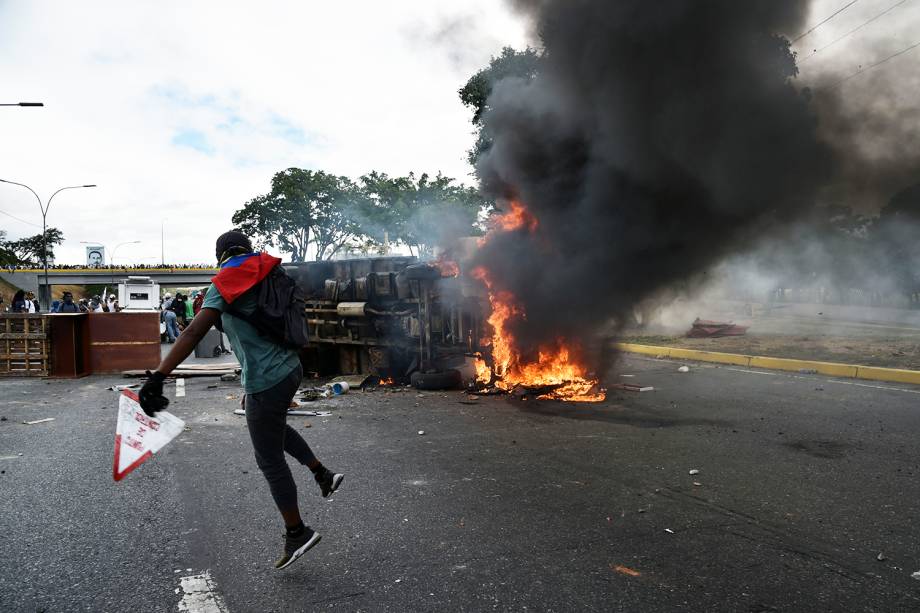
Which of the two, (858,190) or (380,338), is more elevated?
(858,190)

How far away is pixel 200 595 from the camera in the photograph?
2.91 metres

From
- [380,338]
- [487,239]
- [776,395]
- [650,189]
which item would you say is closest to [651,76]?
[650,189]

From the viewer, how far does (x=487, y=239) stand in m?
9.49

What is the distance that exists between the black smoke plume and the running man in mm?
6105

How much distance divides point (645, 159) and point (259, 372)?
716 cm

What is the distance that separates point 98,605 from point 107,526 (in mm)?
1110

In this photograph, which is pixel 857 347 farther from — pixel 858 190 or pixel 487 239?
pixel 487 239

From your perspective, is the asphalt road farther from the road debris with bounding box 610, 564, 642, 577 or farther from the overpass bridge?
the overpass bridge

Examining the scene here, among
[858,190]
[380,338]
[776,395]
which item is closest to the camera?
[776,395]

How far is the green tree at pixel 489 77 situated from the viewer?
40.6ft

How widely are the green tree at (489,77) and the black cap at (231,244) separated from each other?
8.22m

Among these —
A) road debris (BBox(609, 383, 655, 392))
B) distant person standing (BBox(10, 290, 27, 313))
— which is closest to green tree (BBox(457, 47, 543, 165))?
road debris (BBox(609, 383, 655, 392))

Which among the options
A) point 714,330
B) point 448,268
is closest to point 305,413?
point 448,268

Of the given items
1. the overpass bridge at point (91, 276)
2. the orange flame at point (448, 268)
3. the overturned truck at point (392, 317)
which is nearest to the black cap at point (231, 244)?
the overturned truck at point (392, 317)
